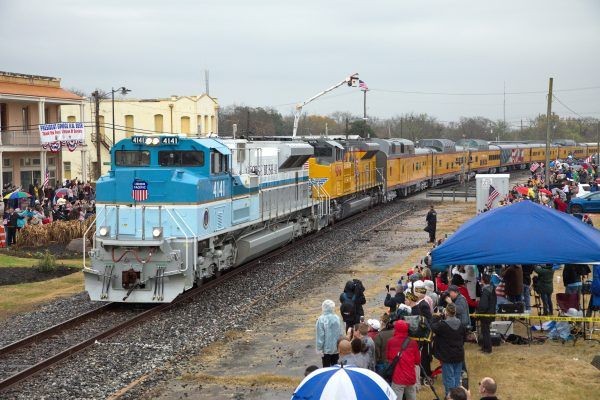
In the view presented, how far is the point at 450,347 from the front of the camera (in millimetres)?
9953

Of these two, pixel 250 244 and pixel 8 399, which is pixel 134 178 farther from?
pixel 8 399

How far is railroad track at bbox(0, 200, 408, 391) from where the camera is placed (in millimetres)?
11867

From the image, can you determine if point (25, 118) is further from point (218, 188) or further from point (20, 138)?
point (218, 188)

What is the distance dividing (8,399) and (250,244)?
10345 mm

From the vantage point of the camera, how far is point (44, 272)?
21031 mm

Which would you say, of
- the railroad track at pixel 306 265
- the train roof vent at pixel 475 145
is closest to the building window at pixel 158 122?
the train roof vent at pixel 475 145

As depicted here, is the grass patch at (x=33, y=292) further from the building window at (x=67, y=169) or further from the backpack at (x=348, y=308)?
the building window at (x=67, y=169)

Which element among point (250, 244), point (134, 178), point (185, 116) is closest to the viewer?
point (134, 178)

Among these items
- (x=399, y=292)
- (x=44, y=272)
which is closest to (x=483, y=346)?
(x=399, y=292)

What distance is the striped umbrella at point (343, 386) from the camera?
21.9 feet

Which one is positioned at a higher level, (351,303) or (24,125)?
(24,125)

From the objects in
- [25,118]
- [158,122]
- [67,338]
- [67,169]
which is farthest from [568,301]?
[67,169]

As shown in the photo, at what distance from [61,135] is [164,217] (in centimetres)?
2309

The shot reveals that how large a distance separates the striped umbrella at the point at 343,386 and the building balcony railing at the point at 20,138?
3678 centimetres
